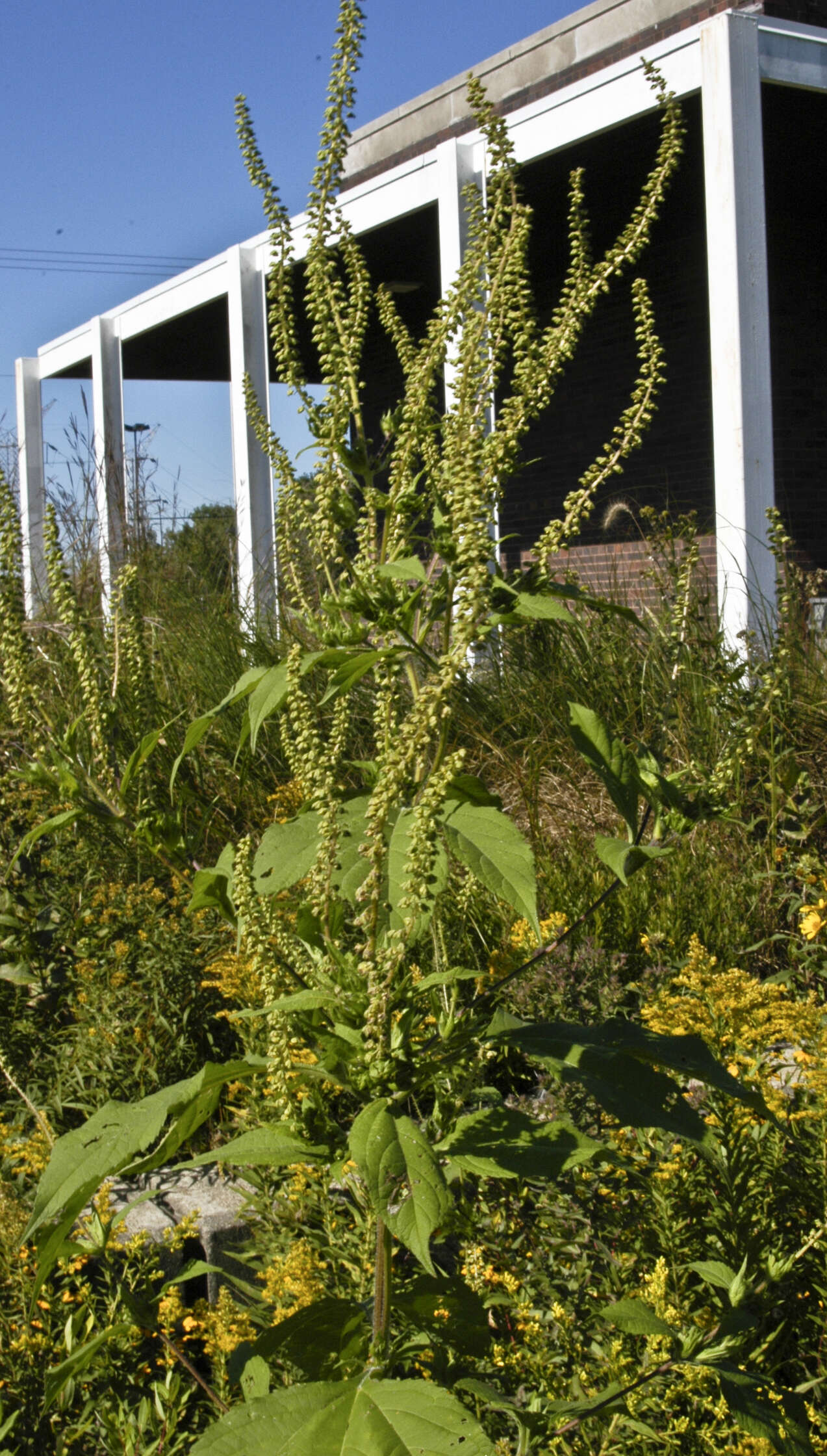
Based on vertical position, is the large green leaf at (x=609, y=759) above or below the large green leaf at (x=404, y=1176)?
above

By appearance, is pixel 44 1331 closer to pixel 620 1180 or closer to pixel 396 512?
pixel 620 1180

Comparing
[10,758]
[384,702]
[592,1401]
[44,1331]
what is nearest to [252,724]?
[384,702]

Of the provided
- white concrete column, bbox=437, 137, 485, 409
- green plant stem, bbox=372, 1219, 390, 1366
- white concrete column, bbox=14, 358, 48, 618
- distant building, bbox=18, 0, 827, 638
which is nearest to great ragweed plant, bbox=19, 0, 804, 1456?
green plant stem, bbox=372, 1219, 390, 1366

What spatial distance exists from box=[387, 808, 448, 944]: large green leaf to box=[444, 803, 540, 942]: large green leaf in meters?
0.03

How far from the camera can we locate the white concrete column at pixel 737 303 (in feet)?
19.9

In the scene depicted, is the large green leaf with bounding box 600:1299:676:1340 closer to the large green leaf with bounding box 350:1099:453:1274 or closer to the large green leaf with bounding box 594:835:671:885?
the large green leaf with bounding box 350:1099:453:1274

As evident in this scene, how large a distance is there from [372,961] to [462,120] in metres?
11.9

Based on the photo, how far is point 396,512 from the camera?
1.50 meters

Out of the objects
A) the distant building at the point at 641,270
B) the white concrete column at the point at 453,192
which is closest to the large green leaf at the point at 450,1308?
the distant building at the point at 641,270

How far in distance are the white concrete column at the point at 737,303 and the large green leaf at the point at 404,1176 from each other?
5.18 m

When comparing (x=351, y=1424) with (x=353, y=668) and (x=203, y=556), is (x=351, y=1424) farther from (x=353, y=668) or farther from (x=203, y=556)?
(x=203, y=556)

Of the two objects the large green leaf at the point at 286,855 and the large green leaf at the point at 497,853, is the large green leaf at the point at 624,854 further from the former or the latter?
the large green leaf at the point at 286,855

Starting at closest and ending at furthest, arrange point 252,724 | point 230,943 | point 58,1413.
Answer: point 252,724, point 58,1413, point 230,943

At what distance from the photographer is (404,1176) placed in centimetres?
120
